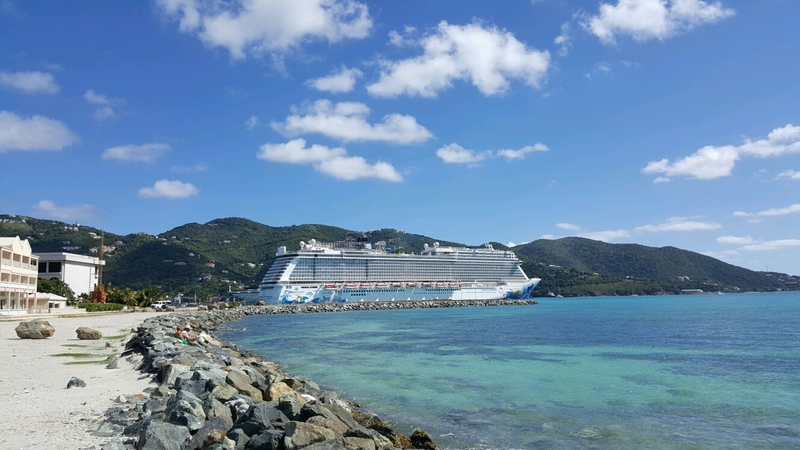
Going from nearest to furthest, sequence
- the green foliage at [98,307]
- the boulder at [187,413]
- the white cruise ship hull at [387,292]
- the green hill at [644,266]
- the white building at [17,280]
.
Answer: the boulder at [187,413], the white building at [17,280], the green foliage at [98,307], the white cruise ship hull at [387,292], the green hill at [644,266]

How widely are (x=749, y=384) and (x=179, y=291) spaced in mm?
89413

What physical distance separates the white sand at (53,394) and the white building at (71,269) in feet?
149

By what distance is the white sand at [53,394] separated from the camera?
6332 mm

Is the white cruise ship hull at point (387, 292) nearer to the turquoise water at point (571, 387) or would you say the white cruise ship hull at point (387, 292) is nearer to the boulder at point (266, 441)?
the turquoise water at point (571, 387)

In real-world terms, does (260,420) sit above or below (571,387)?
above

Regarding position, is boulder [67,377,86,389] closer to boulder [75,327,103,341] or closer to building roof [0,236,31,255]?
boulder [75,327,103,341]

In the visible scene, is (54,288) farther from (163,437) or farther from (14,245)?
(163,437)

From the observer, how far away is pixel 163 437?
5789 millimetres

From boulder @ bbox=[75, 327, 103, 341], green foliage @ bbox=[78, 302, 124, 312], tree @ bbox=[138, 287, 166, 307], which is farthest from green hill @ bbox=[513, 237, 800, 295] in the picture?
boulder @ bbox=[75, 327, 103, 341]

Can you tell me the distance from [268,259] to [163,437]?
119 meters

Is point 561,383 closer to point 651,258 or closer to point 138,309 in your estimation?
point 138,309

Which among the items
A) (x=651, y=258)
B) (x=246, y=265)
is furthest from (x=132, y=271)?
(x=651, y=258)

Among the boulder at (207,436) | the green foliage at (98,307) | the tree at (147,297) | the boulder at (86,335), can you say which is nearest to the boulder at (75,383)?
the boulder at (207,436)

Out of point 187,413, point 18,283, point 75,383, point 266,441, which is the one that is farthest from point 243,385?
point 18,283
